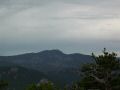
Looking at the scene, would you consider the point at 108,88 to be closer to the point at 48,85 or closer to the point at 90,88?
the point at 90,88

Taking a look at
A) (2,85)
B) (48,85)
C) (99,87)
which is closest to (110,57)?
(99,87)

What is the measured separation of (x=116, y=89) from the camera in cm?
5950

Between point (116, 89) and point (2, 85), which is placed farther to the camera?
point (2, 85)

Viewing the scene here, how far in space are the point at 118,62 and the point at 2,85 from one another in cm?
5227

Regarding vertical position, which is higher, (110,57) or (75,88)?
(110,57)

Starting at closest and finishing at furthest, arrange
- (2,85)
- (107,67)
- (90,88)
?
(107,67), (90,88), (2,85)

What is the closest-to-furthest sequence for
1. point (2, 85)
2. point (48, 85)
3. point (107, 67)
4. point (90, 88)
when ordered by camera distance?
point (107, 67), point (90, 88), point (48, 85), point (2, 85)

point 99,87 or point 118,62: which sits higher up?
Answer: point 118,62

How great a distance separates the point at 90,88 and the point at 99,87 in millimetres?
2642

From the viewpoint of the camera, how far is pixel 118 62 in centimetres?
5803

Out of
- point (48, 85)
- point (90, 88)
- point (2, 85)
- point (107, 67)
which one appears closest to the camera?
point (107, 67)

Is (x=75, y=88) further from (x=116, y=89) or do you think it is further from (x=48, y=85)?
(x=48, y=85)

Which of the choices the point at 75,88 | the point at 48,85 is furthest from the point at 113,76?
the point at 48,85

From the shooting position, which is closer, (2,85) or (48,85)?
(48,85)
